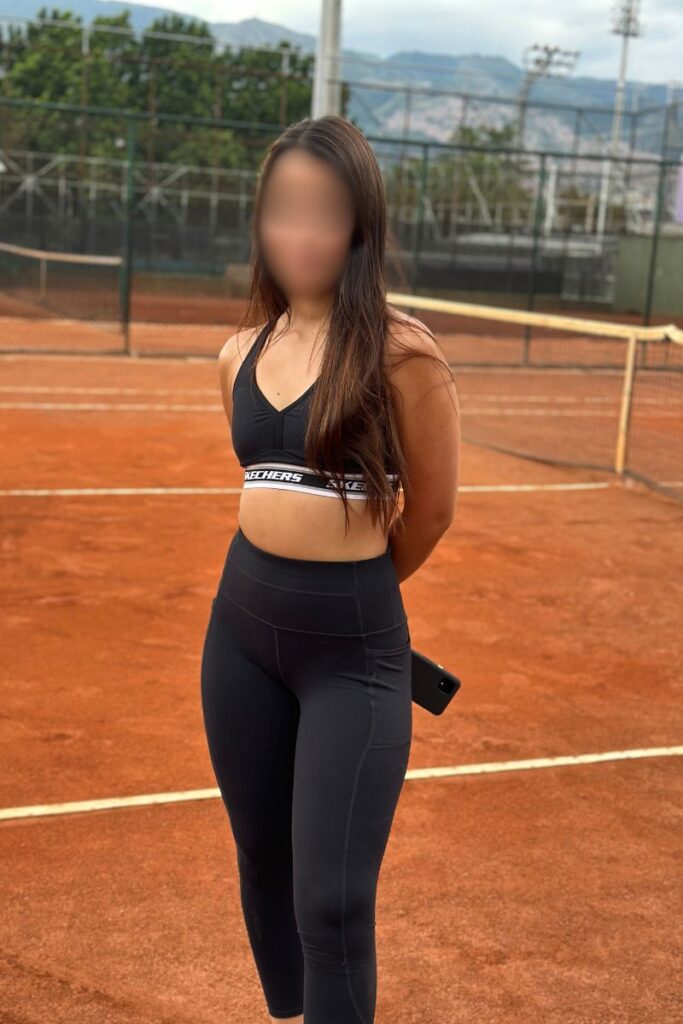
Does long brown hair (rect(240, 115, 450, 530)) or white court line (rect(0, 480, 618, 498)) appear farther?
white court line (rect(0, 480, 618, 498))

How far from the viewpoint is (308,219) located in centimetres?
211

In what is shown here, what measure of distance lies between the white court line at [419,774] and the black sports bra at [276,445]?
2.07 meters

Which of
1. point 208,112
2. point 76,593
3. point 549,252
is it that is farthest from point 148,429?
point 208,112

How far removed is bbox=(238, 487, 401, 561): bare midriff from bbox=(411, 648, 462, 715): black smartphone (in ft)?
1.09

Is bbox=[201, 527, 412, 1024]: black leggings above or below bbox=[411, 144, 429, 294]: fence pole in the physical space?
below

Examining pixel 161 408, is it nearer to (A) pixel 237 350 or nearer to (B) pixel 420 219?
(B) pixel 420 219

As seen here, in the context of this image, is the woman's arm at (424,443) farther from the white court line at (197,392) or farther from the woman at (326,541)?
the white court line at (197,392)

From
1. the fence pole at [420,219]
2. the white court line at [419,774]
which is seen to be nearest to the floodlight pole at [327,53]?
the fence pole at [420,219]

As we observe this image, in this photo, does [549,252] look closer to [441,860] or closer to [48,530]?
[48,530]

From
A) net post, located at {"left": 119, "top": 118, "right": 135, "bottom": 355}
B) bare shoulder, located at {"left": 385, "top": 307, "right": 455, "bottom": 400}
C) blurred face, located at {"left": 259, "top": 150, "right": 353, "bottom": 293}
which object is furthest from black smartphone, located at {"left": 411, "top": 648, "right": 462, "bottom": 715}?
net post, located at {"left": 119, "top": 118, "right": 135, "bottom": 355}

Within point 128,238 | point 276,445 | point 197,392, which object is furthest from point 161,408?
point 276,445

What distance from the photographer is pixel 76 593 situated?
6332mm

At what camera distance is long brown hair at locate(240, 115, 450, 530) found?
2094mm

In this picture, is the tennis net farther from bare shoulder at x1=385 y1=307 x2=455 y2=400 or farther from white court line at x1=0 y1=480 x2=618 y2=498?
bare shoulder at x1=385 y1=307 x2=455 y2=400
